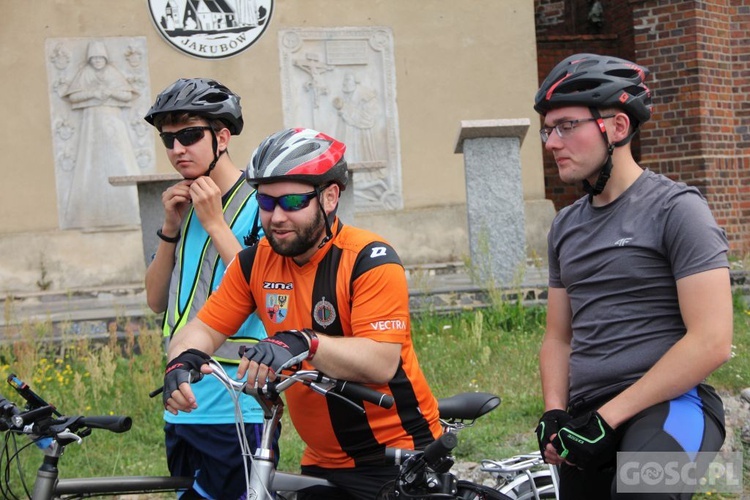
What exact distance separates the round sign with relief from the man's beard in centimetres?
1010

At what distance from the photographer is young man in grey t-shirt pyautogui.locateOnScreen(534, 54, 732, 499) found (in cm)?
262

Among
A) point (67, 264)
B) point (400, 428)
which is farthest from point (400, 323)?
point (67, 264)

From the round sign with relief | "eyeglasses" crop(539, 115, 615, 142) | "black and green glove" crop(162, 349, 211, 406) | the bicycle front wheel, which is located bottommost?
the bicycle front wheel

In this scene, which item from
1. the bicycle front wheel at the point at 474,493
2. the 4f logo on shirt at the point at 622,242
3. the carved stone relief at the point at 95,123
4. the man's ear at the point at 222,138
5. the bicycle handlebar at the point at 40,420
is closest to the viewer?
the 4f logo on shirt at the point at 622,242

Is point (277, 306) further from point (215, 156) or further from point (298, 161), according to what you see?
point (215, 156)

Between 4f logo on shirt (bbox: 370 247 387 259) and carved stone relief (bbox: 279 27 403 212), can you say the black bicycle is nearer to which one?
4f logo on shirt (bbox: 370 247 387 259)

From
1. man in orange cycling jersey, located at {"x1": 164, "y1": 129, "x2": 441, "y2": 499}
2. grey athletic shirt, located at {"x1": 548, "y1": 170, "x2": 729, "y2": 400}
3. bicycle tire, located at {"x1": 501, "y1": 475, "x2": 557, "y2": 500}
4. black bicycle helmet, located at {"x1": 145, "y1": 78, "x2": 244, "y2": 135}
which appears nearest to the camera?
grey athletic shirt, located at {"x1": 548, "y1": 170, "x2": 729, "y2": 400}

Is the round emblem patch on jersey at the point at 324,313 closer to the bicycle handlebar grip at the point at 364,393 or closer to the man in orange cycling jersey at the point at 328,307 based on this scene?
the man in orange cycling jersey at the point at 328,307

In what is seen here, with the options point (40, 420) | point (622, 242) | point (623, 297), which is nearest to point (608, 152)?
point (622, 242)

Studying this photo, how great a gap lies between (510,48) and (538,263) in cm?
508

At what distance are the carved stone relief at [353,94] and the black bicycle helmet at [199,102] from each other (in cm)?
912

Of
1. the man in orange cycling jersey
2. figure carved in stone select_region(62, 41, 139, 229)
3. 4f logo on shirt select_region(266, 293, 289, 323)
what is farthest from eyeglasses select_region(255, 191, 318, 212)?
figure carved in stone select_region(62, 41, 139, 229)

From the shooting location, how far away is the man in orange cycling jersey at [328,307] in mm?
2899

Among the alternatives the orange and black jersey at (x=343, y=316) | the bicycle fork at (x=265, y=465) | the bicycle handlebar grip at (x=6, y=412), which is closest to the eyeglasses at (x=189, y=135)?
the orange and black jersey at (x=343, y=316)
